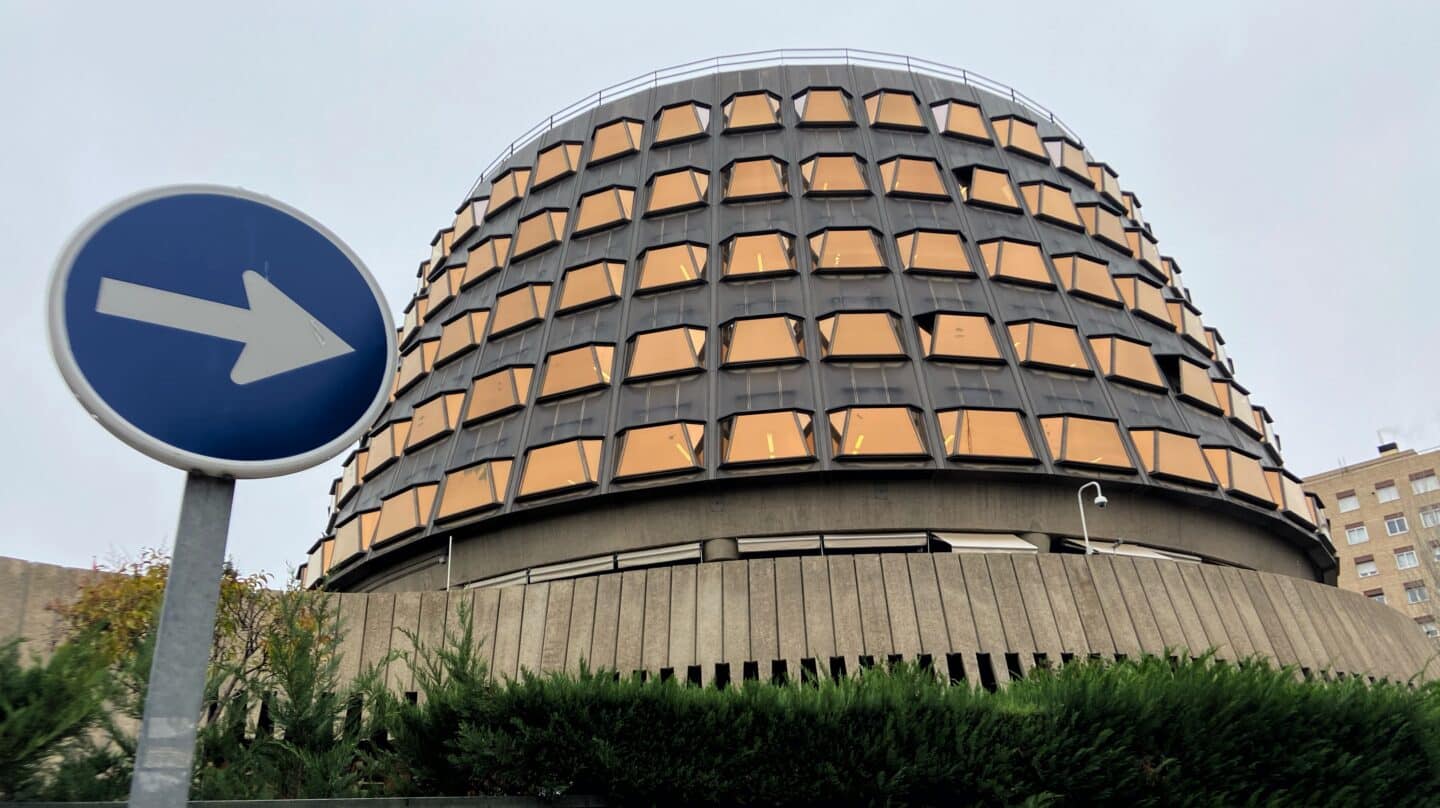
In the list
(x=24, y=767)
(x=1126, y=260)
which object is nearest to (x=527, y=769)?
(x=24, y=767)

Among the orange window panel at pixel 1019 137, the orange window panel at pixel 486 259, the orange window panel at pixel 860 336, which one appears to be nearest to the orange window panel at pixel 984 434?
the orange window panel at pixel 860 336

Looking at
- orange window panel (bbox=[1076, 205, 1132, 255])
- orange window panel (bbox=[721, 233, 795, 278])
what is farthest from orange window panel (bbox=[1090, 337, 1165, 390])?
orange window panel (bbox=[721, 233, 795, 278])

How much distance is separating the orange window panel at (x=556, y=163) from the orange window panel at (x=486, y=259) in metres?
3.08

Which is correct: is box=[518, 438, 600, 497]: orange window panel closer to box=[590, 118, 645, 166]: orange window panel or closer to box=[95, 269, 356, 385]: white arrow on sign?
box=[590, 118, 645, 166]: orange window panel

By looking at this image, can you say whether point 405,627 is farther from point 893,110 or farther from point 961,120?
point 961,120

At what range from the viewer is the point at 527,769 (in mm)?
8961

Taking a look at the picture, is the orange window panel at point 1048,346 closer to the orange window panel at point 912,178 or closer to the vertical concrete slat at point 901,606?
the orange window panel at point 912,178

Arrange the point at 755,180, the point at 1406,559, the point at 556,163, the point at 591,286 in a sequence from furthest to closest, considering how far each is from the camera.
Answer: the point at 1406,559 < the point at 556,163 < the point at 755,180 < the point at 591,286

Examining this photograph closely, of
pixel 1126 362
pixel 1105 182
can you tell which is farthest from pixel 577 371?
pixel 1105 182

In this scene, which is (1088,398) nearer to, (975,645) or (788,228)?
(788,228)

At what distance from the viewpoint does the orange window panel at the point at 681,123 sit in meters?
40.4

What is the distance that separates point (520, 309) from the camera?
37.1 metres

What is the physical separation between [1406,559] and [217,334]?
10806 centimetres

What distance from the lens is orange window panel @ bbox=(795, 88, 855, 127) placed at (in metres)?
40.0
